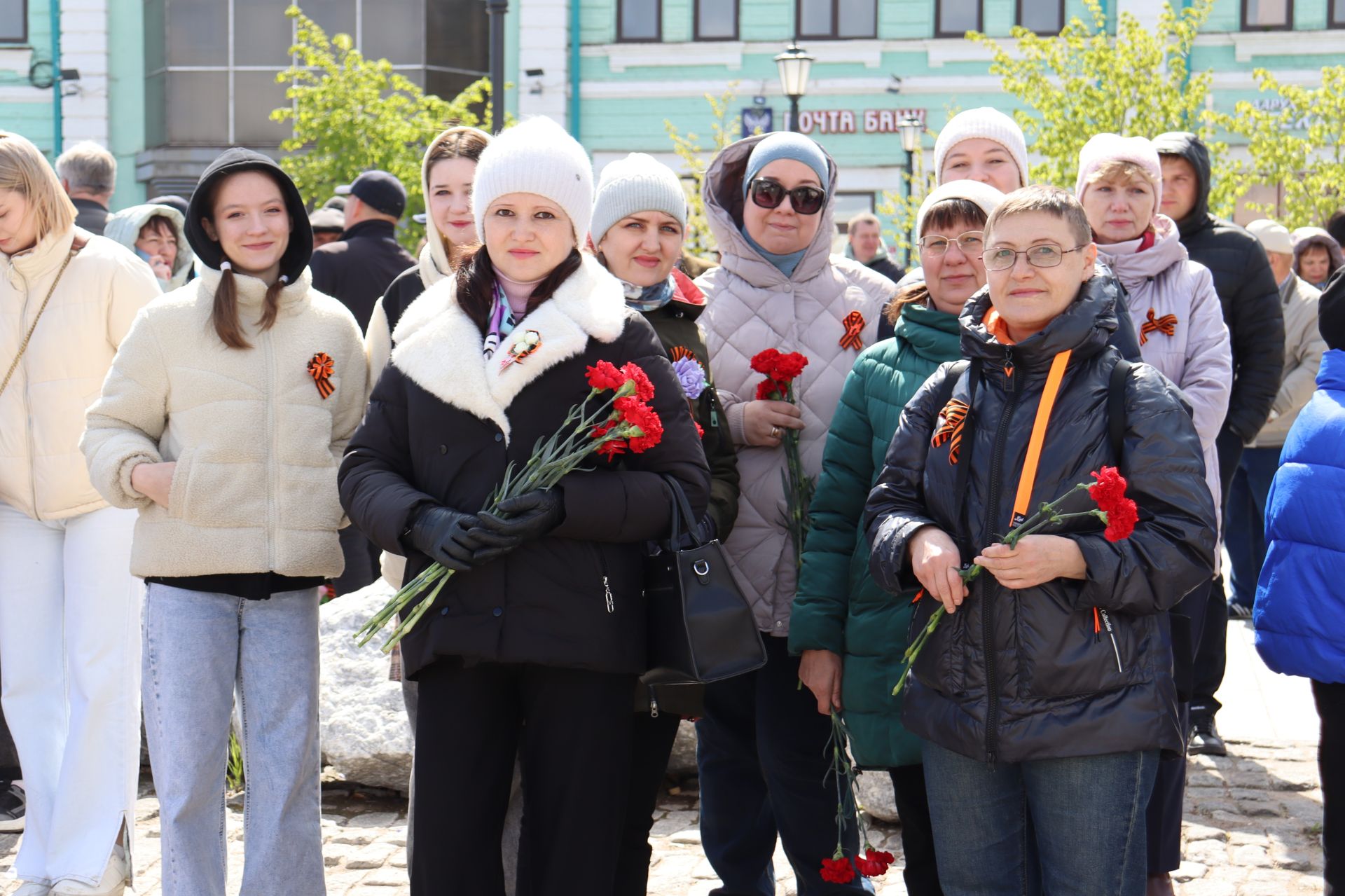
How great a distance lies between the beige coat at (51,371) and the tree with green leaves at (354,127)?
49.5ft

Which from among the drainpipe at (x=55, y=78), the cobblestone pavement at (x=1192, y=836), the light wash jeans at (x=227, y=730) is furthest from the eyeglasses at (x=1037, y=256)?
the drainpipe at (x=55, y=78)

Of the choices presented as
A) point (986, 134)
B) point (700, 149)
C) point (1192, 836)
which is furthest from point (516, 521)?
point (700, 149)

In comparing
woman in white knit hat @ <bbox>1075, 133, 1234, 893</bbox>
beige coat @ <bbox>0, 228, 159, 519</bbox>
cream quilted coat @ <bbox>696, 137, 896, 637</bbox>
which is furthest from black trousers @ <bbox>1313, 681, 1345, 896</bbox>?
beige coat @ <bbox>0, 228, 159, 519</bbox>

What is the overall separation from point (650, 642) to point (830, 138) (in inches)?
889

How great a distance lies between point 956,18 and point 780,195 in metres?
21.7

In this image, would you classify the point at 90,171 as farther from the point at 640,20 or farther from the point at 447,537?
the point at 640,20

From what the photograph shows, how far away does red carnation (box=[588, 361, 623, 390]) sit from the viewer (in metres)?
3.71

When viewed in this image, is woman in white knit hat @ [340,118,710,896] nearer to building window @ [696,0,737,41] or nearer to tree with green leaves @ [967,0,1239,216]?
tree with green leaves @ [967,0,1239,216]

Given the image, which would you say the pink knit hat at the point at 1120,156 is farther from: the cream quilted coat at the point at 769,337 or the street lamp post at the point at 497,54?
the street lamp post at the point at 497,54

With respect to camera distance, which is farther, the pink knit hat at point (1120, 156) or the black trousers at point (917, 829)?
the pink knit hat at point (1120, 156)

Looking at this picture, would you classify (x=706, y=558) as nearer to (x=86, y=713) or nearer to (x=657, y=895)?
(x=657, y=895)

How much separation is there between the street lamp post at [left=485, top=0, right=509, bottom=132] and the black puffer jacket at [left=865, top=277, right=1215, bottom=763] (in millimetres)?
8981

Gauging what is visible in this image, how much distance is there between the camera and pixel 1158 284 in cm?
520

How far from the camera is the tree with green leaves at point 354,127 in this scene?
20.6 meters
